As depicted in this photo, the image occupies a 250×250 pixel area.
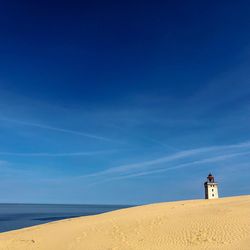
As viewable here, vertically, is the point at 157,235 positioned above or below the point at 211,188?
below

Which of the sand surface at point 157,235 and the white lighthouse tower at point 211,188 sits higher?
the white lighthouse tower at point 211,188

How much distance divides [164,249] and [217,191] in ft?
127

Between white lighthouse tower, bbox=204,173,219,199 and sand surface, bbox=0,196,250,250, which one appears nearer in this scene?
sand surface, bbox=0,196,250,250

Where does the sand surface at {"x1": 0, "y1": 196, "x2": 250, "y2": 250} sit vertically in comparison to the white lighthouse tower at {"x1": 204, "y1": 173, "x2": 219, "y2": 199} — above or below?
below

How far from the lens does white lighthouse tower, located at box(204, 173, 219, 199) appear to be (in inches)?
2094

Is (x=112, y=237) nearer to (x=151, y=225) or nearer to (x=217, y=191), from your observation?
(x=151, y=225)

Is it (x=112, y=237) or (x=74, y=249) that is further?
(x=112, y=237)

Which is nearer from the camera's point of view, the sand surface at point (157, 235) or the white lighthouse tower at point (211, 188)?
the sand surface at point (157, 235)

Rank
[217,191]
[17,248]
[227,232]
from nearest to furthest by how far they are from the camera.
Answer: [227,232] < [17,248] < [217,191]

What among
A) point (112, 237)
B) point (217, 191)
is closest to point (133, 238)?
point (112, 237)

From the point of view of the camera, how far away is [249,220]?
73.7 ft

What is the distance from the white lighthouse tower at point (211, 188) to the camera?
174 feet

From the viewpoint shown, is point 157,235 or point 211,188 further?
point 211,188

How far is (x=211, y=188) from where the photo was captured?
53.8m
